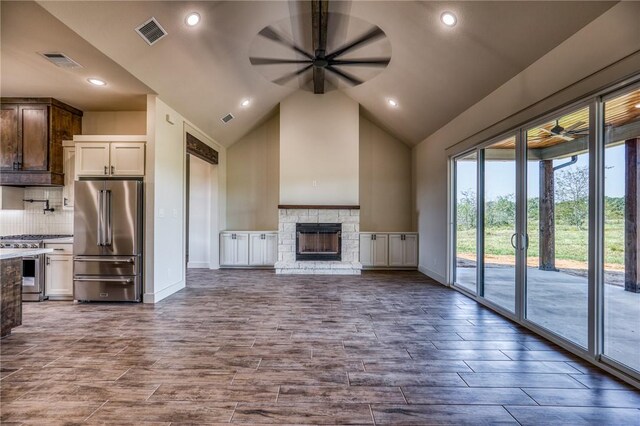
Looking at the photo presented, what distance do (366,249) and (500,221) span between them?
359 cm

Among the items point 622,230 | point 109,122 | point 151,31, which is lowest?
point 622,230

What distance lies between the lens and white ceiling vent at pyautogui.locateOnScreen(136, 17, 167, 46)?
3330mm

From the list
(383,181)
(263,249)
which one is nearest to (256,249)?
(263,249)

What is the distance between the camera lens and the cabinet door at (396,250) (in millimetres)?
7434

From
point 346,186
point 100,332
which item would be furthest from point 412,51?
point 100,332

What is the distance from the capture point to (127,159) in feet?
15.4

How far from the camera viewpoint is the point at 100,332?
3441 millimetres

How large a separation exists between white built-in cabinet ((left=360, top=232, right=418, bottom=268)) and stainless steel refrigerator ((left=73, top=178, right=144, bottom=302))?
4772 mm

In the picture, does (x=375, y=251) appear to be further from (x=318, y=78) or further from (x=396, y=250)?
(x=318, y=78)

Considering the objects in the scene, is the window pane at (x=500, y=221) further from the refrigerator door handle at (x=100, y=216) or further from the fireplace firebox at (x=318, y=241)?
the refrigerator door handle at (x=100, y=216)

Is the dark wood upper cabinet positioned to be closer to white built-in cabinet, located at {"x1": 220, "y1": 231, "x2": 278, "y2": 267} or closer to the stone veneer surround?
white built-in cabinet, located at {"x1": 220, "y1": 231, "x2": 278, "y2": 267}

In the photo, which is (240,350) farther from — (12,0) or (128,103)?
(128,103)

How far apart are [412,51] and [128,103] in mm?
4487

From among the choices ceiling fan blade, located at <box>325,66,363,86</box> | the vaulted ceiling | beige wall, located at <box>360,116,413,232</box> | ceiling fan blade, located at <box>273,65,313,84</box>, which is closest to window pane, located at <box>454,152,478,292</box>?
the vaulted ceiling
